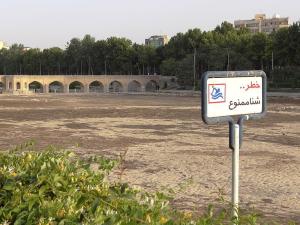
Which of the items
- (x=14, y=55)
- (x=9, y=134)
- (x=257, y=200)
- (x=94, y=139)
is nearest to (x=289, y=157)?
(x=257, y=200)

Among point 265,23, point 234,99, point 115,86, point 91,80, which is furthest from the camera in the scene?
point 265,23

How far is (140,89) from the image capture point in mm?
105188

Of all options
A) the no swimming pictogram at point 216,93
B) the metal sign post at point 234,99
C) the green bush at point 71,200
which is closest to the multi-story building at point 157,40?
the metal sign post at point 234,99

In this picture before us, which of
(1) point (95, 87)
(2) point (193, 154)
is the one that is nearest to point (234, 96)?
(2) point (193, 154)

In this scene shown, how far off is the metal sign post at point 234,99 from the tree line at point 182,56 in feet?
226

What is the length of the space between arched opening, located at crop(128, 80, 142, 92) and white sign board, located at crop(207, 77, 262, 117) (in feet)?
330

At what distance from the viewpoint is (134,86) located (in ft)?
355

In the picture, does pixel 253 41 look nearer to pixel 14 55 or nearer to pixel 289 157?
pixel 289 157

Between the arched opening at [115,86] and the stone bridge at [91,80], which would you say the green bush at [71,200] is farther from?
the arched opening at [115,86]

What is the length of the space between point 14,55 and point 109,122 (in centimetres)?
11268

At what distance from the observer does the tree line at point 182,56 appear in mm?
73688

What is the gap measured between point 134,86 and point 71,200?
106 m

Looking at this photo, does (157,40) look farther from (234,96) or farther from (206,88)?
(206,88)

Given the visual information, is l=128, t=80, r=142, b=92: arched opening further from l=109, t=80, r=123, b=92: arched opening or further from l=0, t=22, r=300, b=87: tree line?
l=0, t=22, r=300, b=87: tree line
